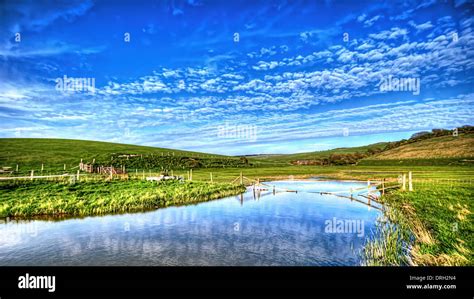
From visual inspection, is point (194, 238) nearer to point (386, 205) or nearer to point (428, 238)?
point (428, 238)

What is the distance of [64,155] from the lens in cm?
7906

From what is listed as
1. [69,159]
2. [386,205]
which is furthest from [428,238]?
[69,159]

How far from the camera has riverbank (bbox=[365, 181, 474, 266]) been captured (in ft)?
35.3

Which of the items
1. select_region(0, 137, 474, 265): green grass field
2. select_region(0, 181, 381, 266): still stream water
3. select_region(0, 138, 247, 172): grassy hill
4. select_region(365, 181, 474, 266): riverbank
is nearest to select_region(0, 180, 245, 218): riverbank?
select_region(0, 137, 474, 265): green grass field

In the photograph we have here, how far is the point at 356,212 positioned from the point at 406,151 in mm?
→ 91608

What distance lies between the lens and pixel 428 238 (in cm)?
1283

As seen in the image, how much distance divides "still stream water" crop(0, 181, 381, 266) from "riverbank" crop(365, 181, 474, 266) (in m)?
1.24

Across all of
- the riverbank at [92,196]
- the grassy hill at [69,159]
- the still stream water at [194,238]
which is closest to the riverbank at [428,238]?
the still stream water at [194,238]

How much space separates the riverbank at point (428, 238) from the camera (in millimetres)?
10750

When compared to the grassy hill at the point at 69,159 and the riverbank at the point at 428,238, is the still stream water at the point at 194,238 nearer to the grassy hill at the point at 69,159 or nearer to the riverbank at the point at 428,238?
the riverbank at the point at 428,238

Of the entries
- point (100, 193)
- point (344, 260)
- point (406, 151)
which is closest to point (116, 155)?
point (100, 193)

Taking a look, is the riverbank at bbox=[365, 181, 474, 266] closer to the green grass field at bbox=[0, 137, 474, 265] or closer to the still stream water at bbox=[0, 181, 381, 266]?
the green grass field at bbox=[0, 137, 474, 265]

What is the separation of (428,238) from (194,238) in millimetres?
11513
